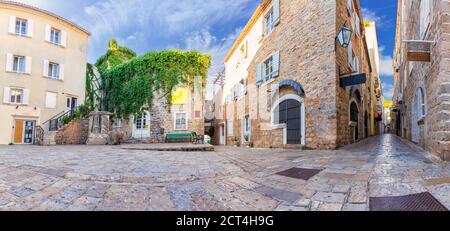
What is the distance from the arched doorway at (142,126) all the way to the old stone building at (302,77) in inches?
305

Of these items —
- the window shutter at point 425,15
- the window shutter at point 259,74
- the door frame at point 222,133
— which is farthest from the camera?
the door frame at point 222,133

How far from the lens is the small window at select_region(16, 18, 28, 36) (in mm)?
14423

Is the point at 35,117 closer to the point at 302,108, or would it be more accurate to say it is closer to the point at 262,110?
the point at 262,110

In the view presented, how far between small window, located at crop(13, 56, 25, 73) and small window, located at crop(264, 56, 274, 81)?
1512 centimetres

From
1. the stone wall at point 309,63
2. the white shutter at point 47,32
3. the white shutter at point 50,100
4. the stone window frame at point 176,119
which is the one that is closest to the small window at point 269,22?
the stone wall at point 309,63

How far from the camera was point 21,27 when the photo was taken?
14.5m

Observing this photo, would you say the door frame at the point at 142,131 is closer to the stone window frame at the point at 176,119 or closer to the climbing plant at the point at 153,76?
the climbing plant at the point at 153,76

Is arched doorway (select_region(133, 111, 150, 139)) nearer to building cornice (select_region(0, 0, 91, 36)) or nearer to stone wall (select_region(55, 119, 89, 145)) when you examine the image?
stone wall (select_region(55, 119, 89, 145))

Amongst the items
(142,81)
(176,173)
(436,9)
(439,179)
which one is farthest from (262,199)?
(142,81)

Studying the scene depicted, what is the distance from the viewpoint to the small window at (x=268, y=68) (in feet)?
36.5

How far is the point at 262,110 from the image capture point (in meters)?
11.6

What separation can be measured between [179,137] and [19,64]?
11045mm

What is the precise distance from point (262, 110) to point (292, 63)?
3065 mm

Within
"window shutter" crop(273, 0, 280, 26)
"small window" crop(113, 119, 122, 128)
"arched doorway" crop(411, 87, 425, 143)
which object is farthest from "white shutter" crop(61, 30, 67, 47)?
"arched doorway" crop(411, 87, 425, 143)
